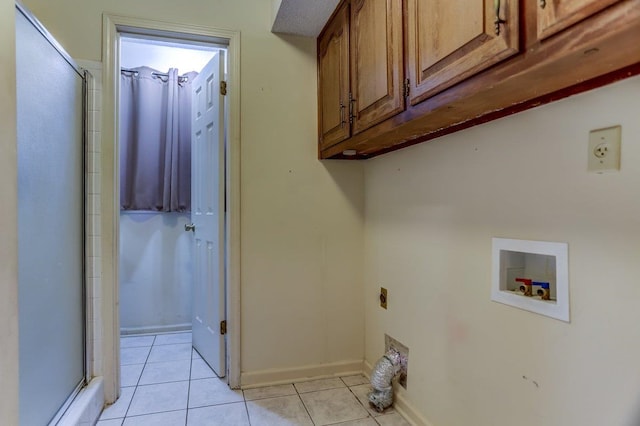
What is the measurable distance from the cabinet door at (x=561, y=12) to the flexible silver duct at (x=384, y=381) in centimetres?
161

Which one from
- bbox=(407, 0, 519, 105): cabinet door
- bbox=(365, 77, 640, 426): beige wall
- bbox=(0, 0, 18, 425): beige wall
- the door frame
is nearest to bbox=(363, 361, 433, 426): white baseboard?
bbox=(365, 77, 640, 426): beige wall

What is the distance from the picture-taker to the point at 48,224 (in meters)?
1.52

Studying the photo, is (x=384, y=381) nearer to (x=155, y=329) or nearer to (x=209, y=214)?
(x=209, y=214)

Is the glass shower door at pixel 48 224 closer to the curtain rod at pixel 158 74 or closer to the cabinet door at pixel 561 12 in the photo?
the curtain rod at pixel 158 74

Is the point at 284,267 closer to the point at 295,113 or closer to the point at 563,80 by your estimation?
the point at 295,113

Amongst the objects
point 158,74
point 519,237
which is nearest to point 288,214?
point 519,237

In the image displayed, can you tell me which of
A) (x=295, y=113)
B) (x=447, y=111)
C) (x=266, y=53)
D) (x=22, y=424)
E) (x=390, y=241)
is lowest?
(x=22, y=424)

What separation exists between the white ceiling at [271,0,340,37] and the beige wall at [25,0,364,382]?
0.25 feet

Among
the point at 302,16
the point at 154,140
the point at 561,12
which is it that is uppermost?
the point at 302,16

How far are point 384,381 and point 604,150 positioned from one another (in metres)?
1.45

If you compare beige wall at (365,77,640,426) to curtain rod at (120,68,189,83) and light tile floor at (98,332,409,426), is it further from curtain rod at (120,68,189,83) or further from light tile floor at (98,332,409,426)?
curtain rod at (120,68,189,83)

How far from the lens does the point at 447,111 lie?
1211 millimetres

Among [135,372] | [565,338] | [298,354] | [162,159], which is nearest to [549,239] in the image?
[565,338]

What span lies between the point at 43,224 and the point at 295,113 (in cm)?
142
